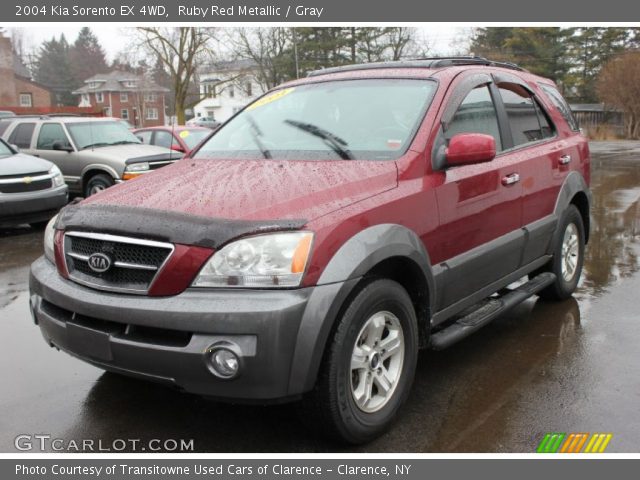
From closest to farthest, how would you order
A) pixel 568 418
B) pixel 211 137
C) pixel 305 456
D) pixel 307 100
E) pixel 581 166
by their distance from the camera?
pixel 305 456 < pixel 568 418 < pixel 307 100 < pixel 211 137 < pixel 581 166

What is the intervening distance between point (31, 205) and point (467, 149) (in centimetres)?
732

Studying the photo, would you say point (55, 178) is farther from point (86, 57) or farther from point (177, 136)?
point (86, 57)

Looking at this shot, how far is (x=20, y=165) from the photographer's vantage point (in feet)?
30.6

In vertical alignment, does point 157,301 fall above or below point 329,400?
above

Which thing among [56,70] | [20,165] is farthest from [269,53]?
[56,70]

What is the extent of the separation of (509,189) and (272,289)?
2208 mm

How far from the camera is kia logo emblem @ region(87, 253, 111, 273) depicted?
3049mm

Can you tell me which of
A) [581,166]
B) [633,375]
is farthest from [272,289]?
[581,166]

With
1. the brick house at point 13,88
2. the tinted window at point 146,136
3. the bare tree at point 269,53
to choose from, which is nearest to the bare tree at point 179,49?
the bare tree at point 269,53

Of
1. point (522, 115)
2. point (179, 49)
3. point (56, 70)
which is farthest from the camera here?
point (56, 70)

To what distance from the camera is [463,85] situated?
13.6 ft

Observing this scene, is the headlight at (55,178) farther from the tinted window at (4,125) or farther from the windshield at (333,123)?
the windshield at (333,123)

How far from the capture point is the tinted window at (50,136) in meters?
11.9

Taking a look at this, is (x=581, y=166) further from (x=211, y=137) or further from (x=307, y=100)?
(x=211, y=137)
